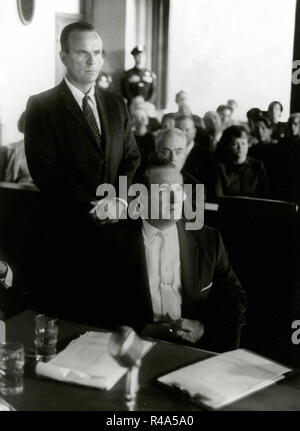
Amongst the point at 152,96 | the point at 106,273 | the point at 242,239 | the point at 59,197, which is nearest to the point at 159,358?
the point at 106,273

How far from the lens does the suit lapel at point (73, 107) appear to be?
2244mm

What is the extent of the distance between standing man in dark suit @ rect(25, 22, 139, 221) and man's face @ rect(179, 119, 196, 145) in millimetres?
392

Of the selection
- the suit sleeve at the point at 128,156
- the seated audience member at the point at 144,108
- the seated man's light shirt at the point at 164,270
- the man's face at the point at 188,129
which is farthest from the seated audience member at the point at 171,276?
the man's face at the point at 188,129

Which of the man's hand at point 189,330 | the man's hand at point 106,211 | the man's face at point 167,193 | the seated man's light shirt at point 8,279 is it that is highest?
the man's face at point 167,193

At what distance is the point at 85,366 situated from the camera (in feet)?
4.42

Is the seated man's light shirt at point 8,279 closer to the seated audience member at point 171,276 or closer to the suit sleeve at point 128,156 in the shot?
the seated audience member at point 171,276

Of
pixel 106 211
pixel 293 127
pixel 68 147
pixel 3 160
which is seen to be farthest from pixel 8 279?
pixel 293 127

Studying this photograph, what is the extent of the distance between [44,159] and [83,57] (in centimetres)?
42

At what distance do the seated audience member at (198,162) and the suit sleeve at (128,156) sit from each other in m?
0.41

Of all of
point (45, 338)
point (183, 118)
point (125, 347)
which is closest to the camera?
point (125, 347)

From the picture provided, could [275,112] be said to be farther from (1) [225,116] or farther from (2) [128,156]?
(2) [128,156]

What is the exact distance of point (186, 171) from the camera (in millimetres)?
2699

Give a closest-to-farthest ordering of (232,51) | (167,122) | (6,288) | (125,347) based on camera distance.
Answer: (125,347), (6,288), (232,51), (167,122)
